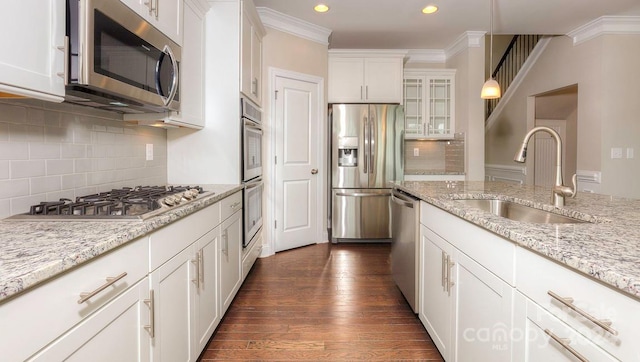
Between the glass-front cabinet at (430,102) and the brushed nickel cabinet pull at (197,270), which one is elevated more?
the glass-front cabinet at (430,102)

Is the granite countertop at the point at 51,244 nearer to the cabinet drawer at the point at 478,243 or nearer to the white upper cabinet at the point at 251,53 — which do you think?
the cabinet drawer at the point at 478,243

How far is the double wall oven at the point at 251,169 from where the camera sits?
8.98 feet

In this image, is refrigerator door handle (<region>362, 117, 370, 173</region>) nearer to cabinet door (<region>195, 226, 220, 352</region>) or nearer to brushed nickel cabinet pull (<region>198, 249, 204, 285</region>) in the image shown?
cabinet door (<region>195, 226, 220, 352</region>)

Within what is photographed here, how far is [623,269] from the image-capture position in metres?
0.71

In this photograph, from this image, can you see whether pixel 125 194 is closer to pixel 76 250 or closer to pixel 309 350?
pixel 76 250

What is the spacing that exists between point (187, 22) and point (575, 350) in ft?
8.45

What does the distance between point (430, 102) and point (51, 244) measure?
4728 mm

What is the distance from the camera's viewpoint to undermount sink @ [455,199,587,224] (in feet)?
5.00

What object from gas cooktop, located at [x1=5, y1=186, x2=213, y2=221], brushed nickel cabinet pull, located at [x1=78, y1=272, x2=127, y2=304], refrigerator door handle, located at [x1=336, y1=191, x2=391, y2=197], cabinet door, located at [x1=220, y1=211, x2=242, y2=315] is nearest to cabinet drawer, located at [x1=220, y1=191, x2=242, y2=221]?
cabinet door, located at [x1=220, y1=211, x2=242, y2=315]

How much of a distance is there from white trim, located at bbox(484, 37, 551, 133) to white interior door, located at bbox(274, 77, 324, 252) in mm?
3394

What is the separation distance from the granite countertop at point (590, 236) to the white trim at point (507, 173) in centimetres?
387

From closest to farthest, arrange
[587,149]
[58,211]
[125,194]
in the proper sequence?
1. [58,211]
2. [125,194]
3. [587,149]

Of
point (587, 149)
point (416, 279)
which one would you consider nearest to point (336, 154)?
point (416, 279)

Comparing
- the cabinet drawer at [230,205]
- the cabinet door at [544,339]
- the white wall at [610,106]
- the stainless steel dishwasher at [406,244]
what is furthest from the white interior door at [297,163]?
the white wall at [610,106]
